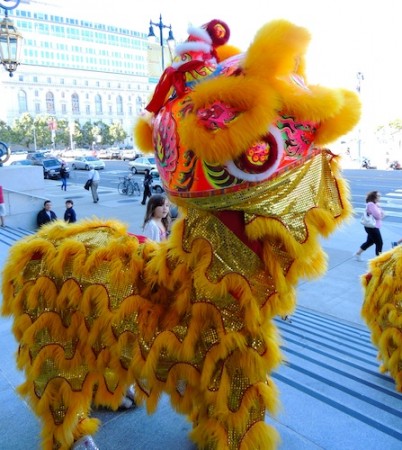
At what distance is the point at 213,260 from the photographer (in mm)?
1645

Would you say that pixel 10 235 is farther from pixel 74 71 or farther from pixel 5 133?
pixel 74 71

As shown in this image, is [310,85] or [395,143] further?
[395,143]

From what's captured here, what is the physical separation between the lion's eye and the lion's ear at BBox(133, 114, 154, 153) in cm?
63

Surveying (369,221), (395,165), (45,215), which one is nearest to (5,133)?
(395,165)

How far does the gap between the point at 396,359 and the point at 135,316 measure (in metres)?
2.18

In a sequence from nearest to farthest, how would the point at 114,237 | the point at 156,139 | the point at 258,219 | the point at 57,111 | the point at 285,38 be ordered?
1. the point at 285,38
2. the point at 258,219
3. the point at 156,139
4. the point at 114,237
5. the point at 57,111

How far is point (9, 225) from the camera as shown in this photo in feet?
31.9

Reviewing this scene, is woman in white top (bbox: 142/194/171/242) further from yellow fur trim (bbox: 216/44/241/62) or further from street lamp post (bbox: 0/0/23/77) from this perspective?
street lamp post (bbox: 0/0/23/77)

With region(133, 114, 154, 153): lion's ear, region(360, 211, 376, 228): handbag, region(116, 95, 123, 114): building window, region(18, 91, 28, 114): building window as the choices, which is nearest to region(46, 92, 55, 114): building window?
region(18, 91, 28, 114): building window

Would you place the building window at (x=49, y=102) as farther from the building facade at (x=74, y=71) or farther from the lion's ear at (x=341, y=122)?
the lion's ear at (x=341, y=122)

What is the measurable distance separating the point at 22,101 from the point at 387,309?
84289 mm

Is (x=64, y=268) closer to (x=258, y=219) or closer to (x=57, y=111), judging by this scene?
(x=258, y=219)

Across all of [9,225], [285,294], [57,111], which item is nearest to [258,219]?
[285,294]

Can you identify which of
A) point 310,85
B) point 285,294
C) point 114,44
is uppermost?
point 114,44
